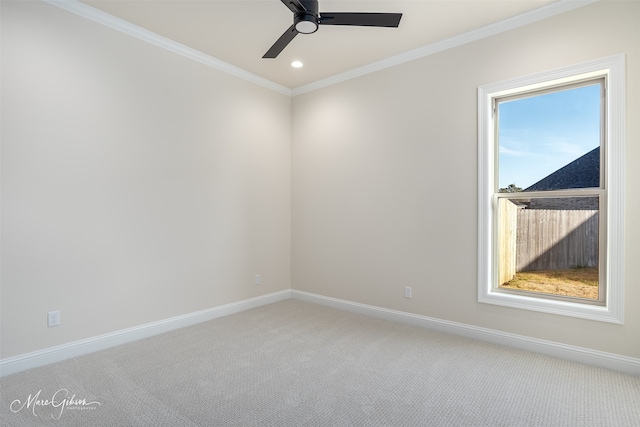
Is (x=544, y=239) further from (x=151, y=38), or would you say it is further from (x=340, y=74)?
(x=151, y=38)

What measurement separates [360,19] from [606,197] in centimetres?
232

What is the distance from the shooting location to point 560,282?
9.64 feet

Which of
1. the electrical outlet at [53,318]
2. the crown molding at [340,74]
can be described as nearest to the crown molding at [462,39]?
the crown molding at [340,74]

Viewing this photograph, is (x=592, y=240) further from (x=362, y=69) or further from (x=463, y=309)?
(x=362, y=69)

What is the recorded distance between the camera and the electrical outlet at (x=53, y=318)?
2639 mm

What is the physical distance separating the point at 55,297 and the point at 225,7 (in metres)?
2.69

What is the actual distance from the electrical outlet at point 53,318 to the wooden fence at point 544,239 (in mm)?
3819

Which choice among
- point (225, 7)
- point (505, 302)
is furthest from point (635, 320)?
point (225, 7)

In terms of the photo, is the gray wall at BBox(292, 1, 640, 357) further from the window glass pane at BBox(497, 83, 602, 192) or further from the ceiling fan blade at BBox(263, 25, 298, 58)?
the ceiling fan blade at BBox(263, 25, 298, 58)

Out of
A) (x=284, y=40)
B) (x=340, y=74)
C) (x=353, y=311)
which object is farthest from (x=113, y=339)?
(x=340, y=74)

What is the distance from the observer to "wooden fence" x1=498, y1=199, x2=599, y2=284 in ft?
9.19

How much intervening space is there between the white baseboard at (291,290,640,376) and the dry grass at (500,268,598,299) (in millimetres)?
437

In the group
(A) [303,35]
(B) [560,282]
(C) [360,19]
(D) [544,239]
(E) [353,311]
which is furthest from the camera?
(E) [353,311]

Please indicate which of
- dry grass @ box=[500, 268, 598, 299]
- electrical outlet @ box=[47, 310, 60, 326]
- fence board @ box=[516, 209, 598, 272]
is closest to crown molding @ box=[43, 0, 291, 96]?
electrical outlet @ box=[47, 310, 60, 326]
